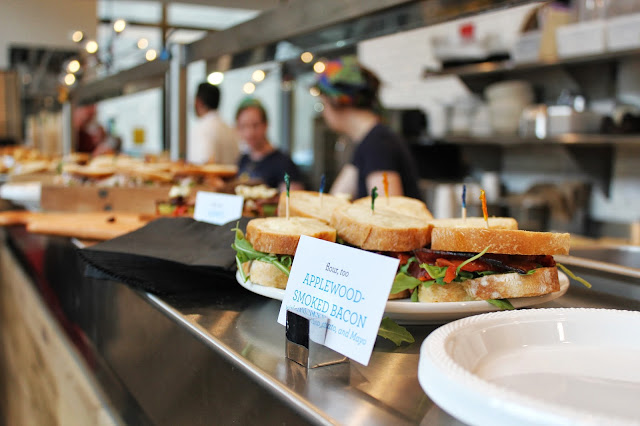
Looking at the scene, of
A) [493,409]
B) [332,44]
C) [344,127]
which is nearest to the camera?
[493,409]

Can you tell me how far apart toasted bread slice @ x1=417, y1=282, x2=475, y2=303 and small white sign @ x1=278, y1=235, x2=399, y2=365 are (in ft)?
0.60

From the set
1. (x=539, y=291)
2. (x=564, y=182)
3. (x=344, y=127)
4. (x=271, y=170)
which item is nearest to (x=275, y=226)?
(x=539, y=291)

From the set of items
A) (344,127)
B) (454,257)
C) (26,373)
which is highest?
(344,127)

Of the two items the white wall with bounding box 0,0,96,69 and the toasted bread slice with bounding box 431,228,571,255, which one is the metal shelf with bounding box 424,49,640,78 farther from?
the white wall with bounding box 0,0,96,69

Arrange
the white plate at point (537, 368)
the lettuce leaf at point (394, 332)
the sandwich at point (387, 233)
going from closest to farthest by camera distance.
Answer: the white plate at point (537, 368) < the lettuce leaf at point (394, 332) < the sandwich at point (387, 233)

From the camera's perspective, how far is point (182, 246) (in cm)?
135

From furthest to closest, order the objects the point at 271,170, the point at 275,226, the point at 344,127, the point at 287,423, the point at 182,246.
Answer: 1. the point at 271,170
2. the point at 344,127
3. the point at 182,246
4. the point at 275,226
5. the point at 287,423

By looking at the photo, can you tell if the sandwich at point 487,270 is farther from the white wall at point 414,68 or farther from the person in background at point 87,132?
the person in background at point 87,132

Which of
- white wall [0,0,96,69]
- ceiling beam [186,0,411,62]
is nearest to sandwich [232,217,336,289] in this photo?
ceiling beam [186,0,411,62]

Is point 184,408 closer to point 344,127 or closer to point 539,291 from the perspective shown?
point 539,291

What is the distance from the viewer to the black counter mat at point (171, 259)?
1215mm

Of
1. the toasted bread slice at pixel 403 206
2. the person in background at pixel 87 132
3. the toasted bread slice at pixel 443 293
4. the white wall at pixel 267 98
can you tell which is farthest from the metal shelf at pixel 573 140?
the person in background at pixel 87 132

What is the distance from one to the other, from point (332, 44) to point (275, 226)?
2.96 feet

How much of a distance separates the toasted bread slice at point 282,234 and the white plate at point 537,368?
0.36 metres
